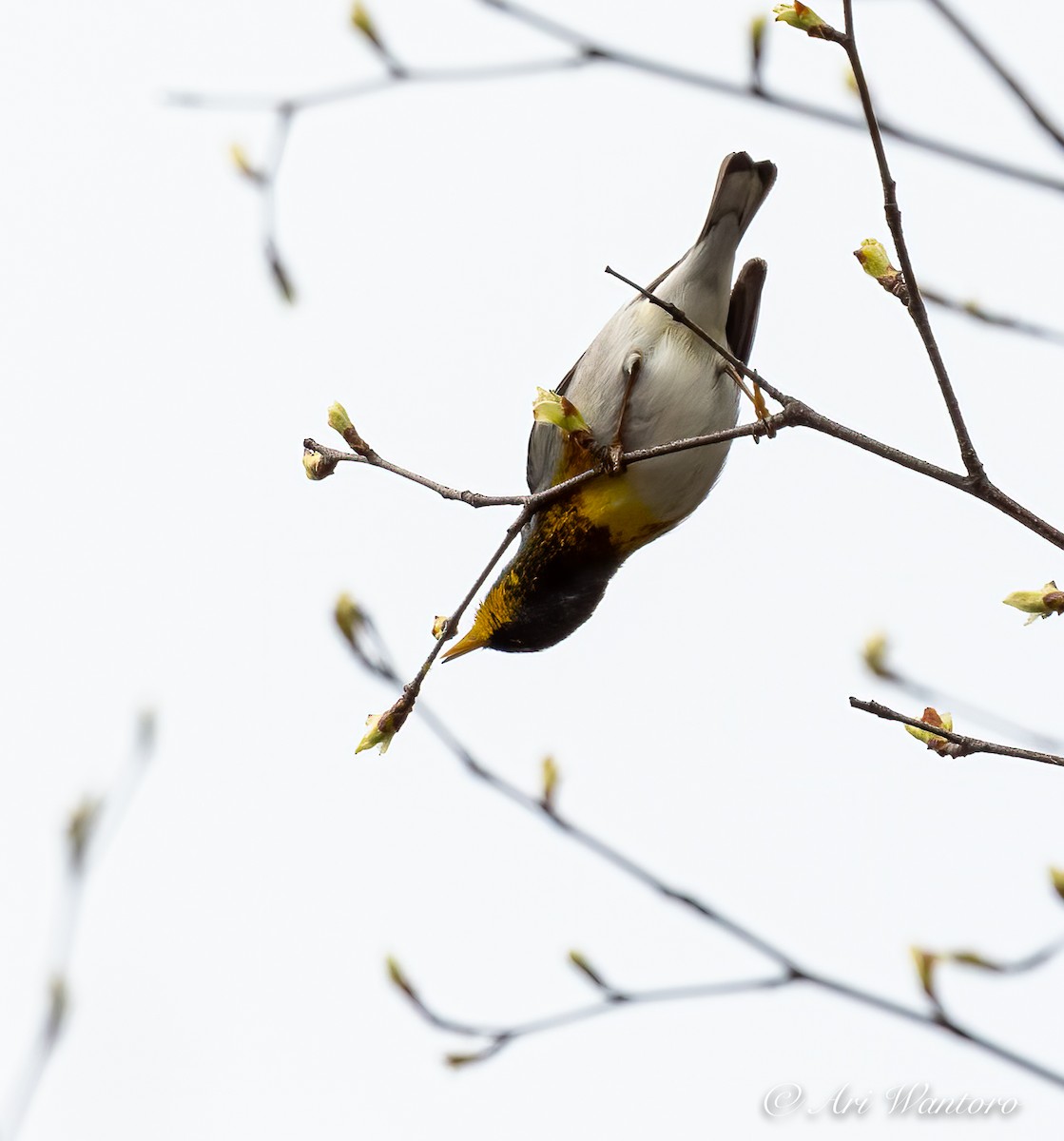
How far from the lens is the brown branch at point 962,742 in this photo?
2.16 metres

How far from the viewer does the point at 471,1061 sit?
325 centimetres

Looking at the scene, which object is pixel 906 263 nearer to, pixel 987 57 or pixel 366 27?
pixel 987 57

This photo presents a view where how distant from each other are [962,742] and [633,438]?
1.92 metres

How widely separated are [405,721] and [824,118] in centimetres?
153

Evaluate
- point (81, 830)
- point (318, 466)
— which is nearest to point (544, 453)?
point (318, 466)

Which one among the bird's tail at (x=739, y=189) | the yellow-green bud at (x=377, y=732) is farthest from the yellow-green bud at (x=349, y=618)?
the bird's tail at (x=739, y=189)

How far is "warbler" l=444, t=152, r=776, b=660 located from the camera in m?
4.09

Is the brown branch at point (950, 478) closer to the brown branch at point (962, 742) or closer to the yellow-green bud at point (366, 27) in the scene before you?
the brown branch at point (962, 742)

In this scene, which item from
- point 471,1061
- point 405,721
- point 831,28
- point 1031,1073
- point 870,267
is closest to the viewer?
point 1031,1073

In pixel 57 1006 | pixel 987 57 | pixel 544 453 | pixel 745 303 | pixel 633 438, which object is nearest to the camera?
pixel 57 1006

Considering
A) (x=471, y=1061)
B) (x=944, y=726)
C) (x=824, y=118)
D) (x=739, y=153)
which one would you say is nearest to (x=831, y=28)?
(x=824, y=118)

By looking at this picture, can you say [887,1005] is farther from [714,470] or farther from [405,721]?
[714,470]

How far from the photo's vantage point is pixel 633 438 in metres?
4.12

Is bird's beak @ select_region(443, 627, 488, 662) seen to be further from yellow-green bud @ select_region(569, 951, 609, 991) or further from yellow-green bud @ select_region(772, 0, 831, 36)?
yellow-green bud @ select_region(772, 0, 831, 36)
